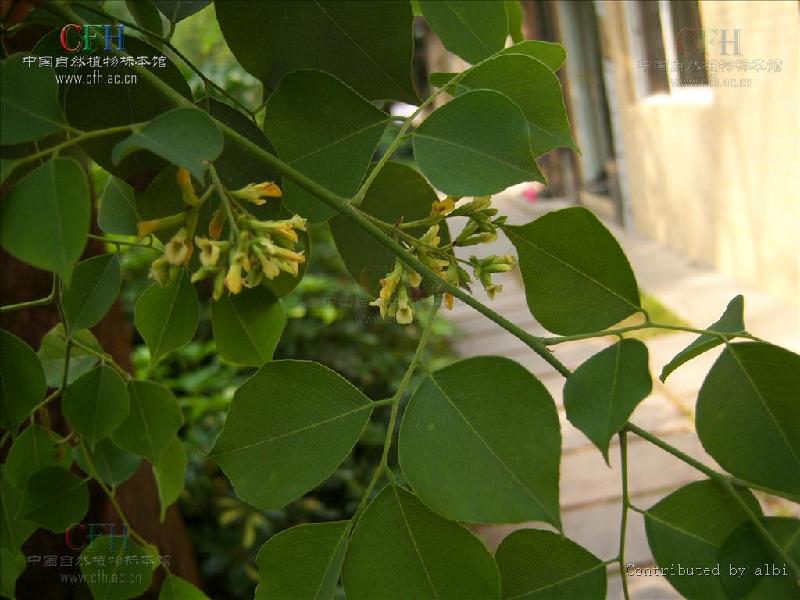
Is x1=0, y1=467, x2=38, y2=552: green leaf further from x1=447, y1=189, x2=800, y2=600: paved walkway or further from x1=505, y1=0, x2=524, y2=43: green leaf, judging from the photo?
x1=447, y1=189, x2=800, y2=600: paved walkway

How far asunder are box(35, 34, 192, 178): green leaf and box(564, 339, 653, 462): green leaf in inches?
7.4

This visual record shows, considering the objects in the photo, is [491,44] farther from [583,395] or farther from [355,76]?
[583,395]

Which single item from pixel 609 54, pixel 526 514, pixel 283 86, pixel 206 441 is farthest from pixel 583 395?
pixel 609 54

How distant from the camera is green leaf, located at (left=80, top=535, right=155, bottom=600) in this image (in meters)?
0.45

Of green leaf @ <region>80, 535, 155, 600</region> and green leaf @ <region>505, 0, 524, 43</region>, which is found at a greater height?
green leaf @ <region>505, 0, 524, 43</region>

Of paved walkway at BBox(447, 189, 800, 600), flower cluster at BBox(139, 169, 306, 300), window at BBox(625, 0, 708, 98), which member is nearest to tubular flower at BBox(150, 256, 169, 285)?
flower cluster at BBox(139, 169, 306, 300)

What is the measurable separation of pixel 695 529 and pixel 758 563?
3cm

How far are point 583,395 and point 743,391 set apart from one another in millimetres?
56

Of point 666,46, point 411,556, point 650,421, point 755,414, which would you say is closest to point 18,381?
point 411,556

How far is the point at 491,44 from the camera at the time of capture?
418 mm

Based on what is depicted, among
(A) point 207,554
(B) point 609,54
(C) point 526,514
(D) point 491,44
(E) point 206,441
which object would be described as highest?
(D) point 491,44

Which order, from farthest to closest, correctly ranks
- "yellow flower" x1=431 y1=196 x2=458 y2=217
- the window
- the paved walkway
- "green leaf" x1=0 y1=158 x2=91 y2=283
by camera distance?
the window
the paved walkway
"yellow flower" x1=431 y1=196 x2=458 y2=217
"green leaf" x1=0 y1=158 x2=91 y2=283

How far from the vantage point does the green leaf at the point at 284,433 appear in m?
0.31

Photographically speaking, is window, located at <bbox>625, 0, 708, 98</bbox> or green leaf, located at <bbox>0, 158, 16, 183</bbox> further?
window, located at <bbox>625, 0, 708, 98</bbox>
